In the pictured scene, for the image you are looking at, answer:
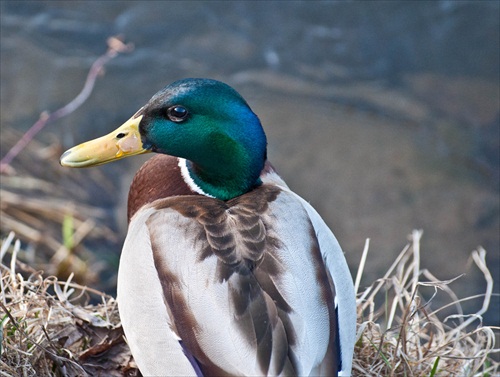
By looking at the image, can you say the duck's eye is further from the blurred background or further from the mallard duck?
the blurred background

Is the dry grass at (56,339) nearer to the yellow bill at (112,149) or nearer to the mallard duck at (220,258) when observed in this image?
the mallard duck at (220,258)

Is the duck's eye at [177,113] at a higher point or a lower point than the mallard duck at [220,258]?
higher

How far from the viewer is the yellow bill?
3.47m

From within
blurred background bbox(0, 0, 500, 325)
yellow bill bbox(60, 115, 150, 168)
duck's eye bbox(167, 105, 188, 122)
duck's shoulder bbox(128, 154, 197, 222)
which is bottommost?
blurred background bbox(0, 0, 500, 325)

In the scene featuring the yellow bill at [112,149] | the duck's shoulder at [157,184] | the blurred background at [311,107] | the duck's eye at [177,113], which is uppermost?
the duck's eye at [177,113]

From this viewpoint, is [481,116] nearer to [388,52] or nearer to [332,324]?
[388,52]

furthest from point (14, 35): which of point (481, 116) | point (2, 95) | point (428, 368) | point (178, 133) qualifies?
point (428, 368)

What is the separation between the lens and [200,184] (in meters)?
3.65

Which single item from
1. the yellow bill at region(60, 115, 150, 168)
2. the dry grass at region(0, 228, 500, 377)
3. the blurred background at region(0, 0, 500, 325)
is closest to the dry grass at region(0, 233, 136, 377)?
the dry grass at region(0, 228, 500, 377)

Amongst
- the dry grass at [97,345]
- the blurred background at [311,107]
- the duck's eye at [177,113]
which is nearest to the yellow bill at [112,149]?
the duck's eye at [177,113]

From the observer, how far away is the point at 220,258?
303 centimetres

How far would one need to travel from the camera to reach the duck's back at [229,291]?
282cm

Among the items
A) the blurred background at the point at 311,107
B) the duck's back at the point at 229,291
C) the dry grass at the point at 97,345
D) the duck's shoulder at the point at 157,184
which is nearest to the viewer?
the duck's back at the point at 229,291

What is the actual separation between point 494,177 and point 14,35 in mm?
3936
